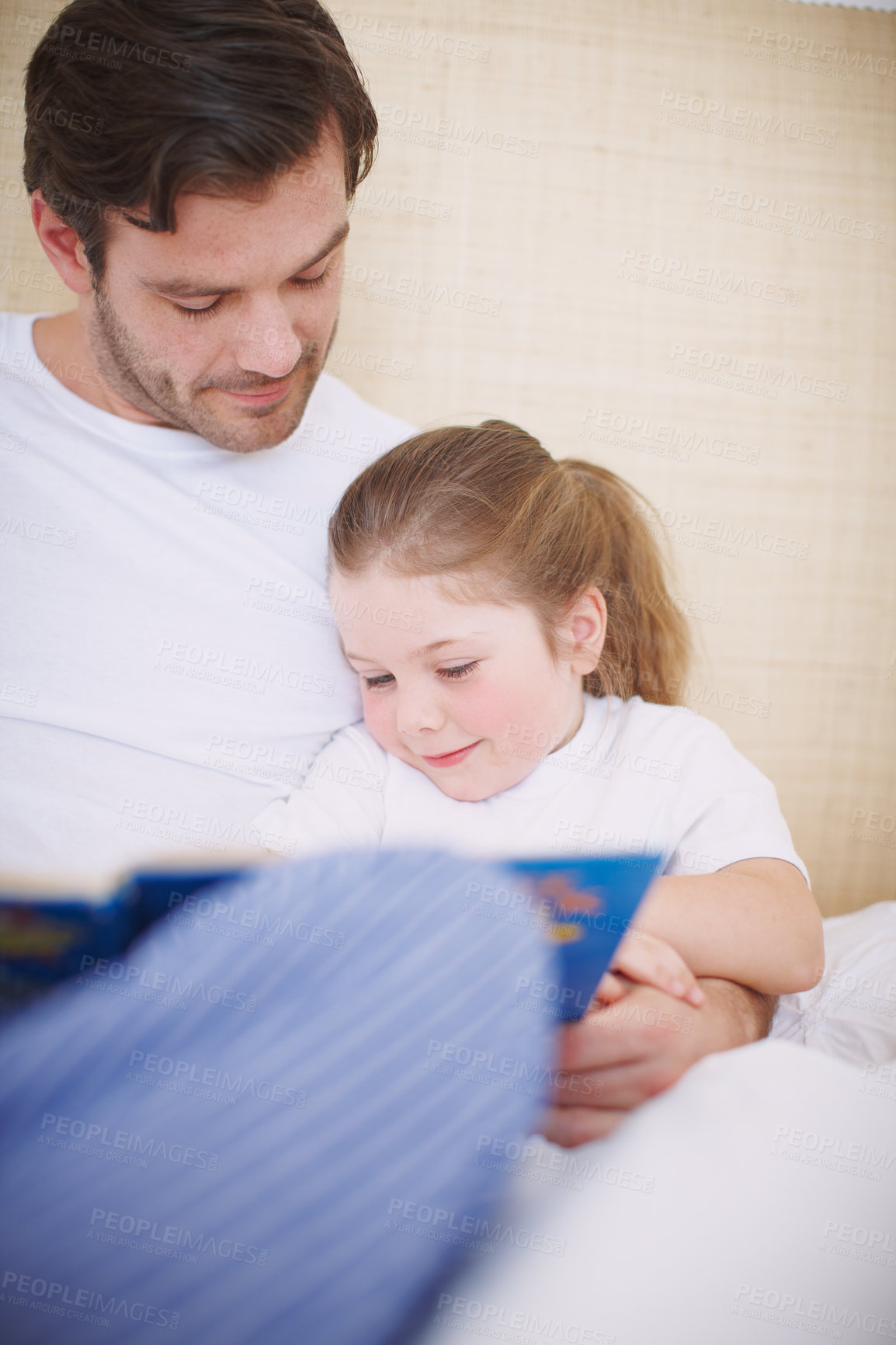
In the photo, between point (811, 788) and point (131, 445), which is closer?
point (131, 445)

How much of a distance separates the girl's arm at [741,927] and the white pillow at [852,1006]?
7 centimetres

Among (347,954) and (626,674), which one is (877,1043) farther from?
(347,954)

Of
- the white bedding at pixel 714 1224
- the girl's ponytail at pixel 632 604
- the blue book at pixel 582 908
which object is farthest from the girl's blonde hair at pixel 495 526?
the white bedding at pixel 714 1224

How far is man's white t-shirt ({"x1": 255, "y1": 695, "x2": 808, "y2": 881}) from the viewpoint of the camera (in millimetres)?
929

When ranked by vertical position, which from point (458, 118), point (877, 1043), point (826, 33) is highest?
point (826, 33)

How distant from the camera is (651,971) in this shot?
31.2 inches

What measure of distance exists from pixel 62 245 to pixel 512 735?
2.40ft

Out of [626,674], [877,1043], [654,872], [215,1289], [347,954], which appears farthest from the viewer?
[626,674]

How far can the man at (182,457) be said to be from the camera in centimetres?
82

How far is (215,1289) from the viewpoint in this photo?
0.54 meters

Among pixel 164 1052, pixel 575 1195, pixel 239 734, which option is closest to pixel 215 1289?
pixel 164 1052

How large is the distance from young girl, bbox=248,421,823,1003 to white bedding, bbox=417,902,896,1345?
0.59 ft

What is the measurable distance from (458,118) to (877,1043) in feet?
4.03

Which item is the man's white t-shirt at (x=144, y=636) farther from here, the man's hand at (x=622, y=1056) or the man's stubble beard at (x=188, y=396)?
the man's hand at (x=622, y=1056)
